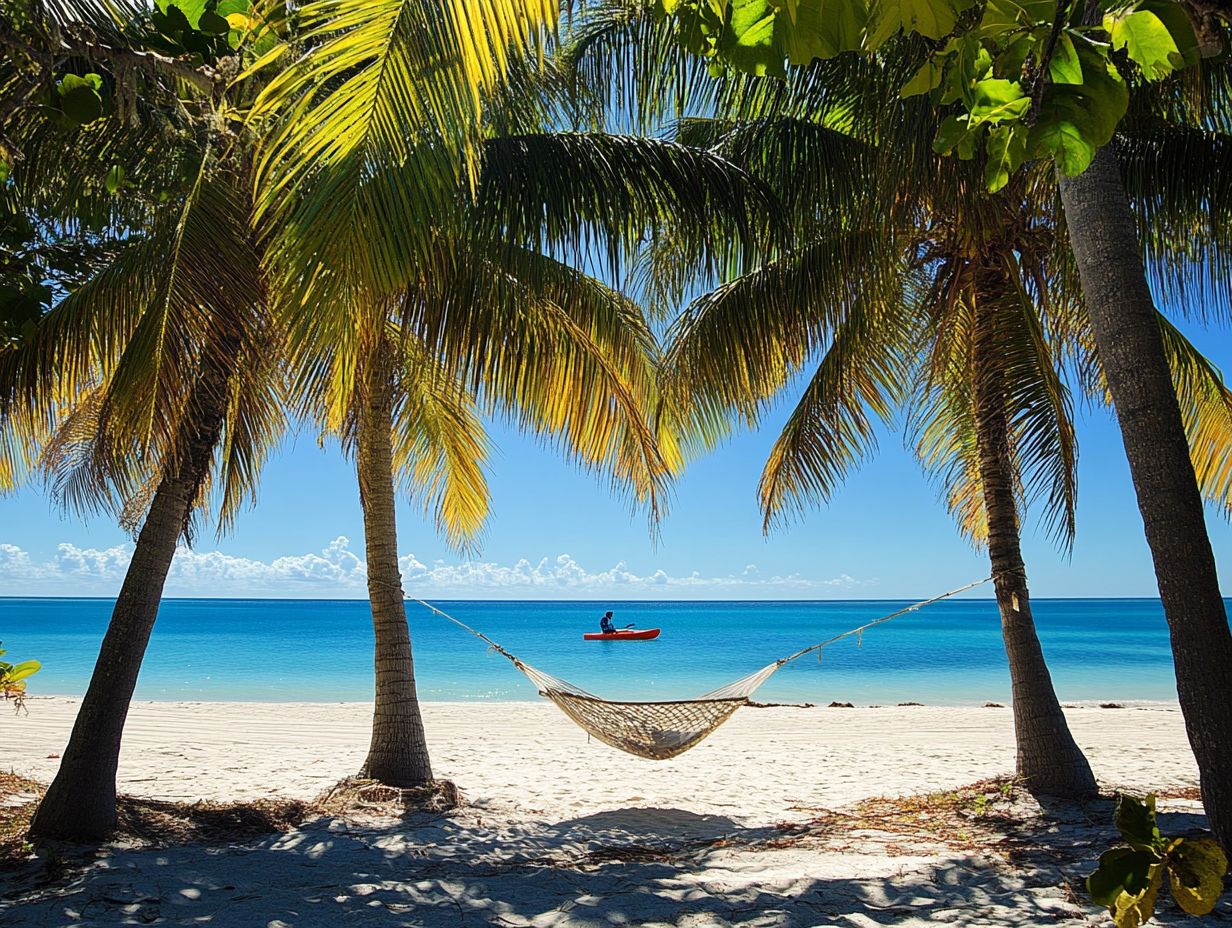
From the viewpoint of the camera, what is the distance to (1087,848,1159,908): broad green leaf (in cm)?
122

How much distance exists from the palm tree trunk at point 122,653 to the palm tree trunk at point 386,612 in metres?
0.82

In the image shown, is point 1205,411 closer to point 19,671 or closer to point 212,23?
point 212,23

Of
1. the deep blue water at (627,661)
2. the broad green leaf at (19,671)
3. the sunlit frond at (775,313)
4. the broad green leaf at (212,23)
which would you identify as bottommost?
the deep blue water at (627,661)

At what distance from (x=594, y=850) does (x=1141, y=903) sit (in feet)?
8.39

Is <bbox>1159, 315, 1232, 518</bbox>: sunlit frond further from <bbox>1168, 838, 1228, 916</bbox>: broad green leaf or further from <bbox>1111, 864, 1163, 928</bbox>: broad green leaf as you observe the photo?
<bbox>1111, 864, 1163, 928</bbox>: broad green leaf

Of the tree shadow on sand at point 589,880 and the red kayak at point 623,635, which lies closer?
the tree shadow on sand at point 589,880

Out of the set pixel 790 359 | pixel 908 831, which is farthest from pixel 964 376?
pixel 908 831

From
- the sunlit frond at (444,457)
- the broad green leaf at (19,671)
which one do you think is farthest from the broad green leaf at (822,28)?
the sunlit frond at (444,457)

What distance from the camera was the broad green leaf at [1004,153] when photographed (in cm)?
88

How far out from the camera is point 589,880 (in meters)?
3.00

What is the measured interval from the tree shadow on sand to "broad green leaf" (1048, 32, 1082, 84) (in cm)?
224

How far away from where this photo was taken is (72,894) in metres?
2.72

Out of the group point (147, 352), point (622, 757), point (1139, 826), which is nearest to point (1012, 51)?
point (1139, 826)

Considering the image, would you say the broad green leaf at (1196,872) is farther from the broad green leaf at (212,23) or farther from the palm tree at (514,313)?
the palm tree at (514,313)
